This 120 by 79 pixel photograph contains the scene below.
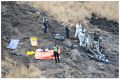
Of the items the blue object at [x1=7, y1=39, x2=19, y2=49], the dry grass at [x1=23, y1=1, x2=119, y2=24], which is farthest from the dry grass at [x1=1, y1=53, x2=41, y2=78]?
the dry grass at [x1=23, y1=1, x2=119, y2=24]

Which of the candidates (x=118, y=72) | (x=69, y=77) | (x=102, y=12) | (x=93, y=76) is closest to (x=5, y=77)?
(x=69, y=77)

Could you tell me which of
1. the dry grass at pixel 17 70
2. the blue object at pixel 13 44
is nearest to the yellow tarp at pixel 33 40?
the blue object at pixel 13 44

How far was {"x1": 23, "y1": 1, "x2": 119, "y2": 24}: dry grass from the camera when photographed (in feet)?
102

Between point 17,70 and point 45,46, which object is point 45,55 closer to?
point 45,46

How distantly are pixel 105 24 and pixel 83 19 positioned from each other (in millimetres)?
1713

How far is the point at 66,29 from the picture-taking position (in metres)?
26.6

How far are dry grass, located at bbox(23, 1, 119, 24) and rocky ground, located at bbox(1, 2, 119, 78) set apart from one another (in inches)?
40.3

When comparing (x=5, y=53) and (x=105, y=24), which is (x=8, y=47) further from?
(x=105, y=24)

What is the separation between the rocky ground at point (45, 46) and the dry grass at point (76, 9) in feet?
3.36

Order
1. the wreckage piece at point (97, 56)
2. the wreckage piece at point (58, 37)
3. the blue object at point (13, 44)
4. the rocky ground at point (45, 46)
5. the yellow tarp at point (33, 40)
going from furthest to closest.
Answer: the wreckage piece at point (58, 37), the yellow tarp at point (33, 40), the blue object at point (13, 44), the wreckage piece at point (97, 56), the rocky ground at point (45, 46)

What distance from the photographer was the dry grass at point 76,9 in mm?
31084

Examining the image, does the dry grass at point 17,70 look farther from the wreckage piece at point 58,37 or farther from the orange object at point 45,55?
the wreckage piece at point 58,37

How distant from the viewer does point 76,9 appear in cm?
3403

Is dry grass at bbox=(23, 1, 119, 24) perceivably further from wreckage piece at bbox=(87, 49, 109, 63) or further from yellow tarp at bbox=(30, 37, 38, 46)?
wreckage piece at bbox=(87, 49, 109, 63)
